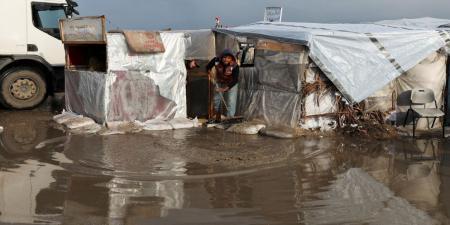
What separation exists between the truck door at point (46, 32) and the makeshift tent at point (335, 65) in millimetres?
4678

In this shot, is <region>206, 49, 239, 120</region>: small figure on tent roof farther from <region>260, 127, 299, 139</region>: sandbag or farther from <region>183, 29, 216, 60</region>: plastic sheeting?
<region>260, 127, 299, 139</region>: sandbag

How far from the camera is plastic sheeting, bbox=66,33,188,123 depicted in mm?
10109

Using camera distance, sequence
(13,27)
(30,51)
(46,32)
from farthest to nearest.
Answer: (46,32)
(30,51)
(13,27)

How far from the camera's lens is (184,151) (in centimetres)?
838

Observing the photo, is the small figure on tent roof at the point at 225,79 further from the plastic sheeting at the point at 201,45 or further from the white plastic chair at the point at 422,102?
the white plastic chair at the point at 422,102

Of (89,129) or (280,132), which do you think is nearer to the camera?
(280,132)

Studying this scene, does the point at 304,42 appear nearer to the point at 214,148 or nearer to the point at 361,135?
the point at 361,135

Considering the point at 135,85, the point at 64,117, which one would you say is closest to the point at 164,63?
the point at 135,85

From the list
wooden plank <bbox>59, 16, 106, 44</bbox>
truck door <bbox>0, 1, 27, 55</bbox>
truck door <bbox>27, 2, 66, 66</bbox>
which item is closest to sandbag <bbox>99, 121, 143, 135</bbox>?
wooden plank <bbox>59, 16, 106, 44</bbox>

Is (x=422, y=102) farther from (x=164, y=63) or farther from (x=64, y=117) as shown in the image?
(x=64, y=117)

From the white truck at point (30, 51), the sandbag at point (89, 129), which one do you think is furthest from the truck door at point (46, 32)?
the sandbag at point (89, 129)

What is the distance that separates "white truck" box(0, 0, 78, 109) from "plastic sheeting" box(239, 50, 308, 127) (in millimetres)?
4965

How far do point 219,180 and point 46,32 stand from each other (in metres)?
7.70

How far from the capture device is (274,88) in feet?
33.7
